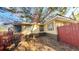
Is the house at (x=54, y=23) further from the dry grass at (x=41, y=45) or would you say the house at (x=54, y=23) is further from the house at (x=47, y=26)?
the dry grass at (x=41, y=45)

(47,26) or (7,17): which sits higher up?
(7,17)

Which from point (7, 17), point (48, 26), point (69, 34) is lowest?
point (69, 34)

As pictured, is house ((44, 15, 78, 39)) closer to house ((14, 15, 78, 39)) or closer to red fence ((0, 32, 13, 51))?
house ((14, 15, 78, 39))

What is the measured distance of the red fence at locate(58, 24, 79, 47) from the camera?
1.95m

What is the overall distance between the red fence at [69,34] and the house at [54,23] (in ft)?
0.16

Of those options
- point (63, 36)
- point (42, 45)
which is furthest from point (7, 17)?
point (63, 36)

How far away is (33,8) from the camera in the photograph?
200 cm

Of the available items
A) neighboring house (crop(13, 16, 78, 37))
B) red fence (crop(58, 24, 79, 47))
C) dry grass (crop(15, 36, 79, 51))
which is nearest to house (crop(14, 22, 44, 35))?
neighboring house (crop(13, 16, 78, 37))

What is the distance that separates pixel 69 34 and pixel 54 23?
23cm

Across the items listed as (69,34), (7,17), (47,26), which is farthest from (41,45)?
(7,17)

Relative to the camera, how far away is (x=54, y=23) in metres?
1.99

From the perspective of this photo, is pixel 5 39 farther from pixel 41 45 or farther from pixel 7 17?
pixel 41 45

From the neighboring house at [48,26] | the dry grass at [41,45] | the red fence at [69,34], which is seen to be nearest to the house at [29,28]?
the neighboring house at [48,26]
